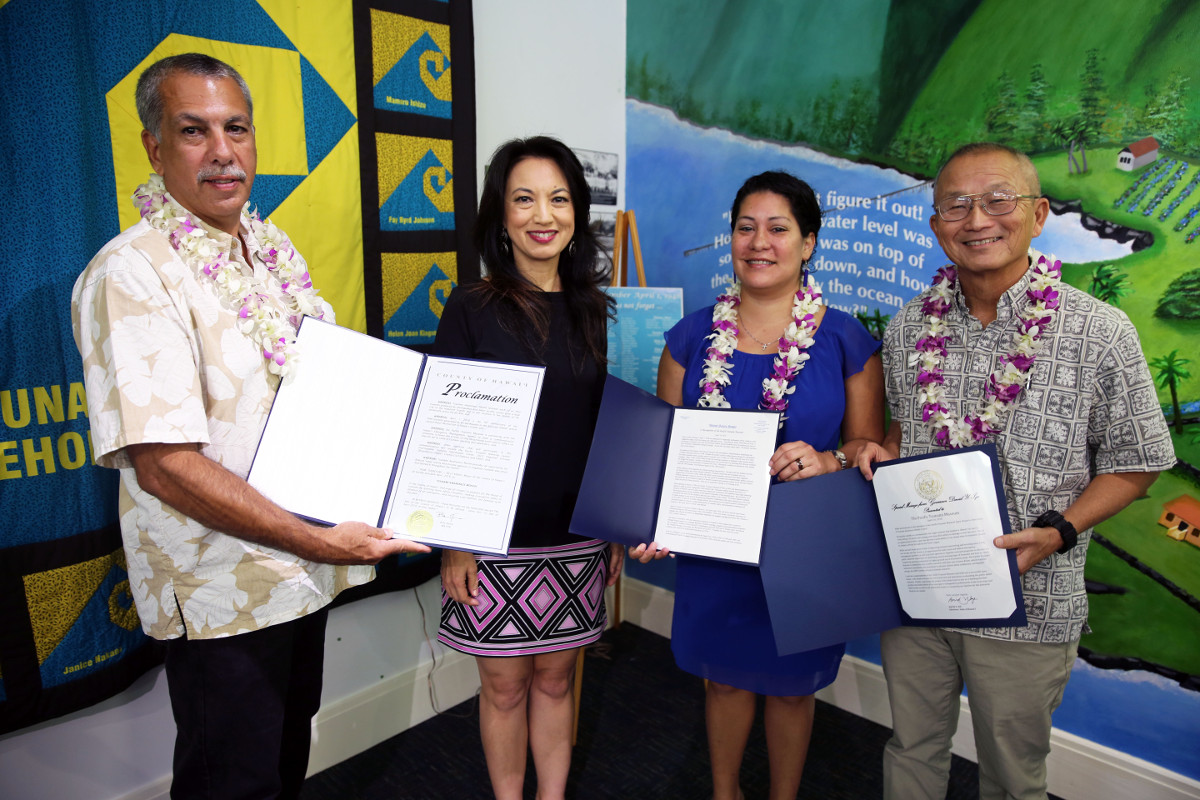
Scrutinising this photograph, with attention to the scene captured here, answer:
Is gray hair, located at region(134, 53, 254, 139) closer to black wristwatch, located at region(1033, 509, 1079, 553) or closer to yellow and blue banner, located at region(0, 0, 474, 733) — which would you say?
yellow and blue banner, located at region(0, 0, 474, 733)

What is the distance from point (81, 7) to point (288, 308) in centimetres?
108

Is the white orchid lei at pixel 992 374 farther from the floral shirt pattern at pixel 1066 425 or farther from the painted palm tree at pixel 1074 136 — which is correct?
the painted palm tree at pixel 1074 136

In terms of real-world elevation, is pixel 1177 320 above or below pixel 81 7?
below

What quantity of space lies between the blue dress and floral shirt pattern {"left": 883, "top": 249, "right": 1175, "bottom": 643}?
361 millimetres

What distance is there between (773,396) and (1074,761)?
6.06 feet

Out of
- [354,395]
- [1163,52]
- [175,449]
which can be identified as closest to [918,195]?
[1163,52]

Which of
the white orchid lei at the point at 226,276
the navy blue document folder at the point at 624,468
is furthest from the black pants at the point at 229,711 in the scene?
the navy blue document folder at the point at 624,468

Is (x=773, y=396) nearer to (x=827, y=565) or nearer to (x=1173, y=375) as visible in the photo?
(x=827, y=565)

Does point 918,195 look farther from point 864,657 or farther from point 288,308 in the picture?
point 288,308

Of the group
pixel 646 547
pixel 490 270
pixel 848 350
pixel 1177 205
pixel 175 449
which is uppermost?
pixel 1177 205

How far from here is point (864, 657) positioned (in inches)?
122

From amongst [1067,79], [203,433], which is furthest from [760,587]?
[1067,79]

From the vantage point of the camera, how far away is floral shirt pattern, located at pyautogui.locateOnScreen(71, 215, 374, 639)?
1.33 m

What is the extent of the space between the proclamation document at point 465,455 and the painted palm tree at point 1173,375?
2.04m
